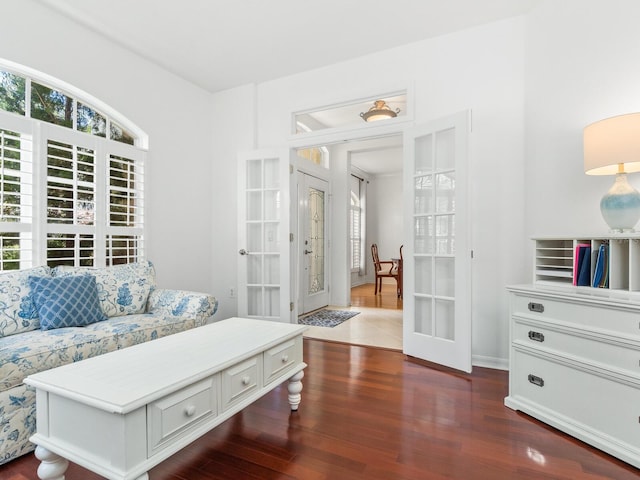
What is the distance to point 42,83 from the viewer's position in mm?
2924

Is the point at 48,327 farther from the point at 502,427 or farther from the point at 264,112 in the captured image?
the point at 264,112

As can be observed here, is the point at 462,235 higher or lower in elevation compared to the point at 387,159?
lower

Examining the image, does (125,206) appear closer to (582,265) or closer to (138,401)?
(138,401)

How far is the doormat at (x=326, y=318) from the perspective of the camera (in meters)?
4.61

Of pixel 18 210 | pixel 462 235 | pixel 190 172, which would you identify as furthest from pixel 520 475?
pixel 190 172

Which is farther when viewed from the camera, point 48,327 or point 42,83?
point 42,83

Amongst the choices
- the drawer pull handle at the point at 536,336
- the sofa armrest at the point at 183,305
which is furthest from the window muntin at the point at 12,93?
the drawer pull handle at the point at 536,336

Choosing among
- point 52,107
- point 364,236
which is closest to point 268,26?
point 52,107

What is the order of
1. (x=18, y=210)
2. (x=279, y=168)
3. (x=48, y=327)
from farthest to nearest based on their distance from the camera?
(x=279, y=168) → (x=18, y=210) → (x=48, y=327)

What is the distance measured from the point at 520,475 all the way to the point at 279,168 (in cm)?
343

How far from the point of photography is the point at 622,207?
1.97 m

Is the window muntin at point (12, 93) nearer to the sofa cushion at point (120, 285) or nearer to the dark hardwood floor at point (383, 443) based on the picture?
the sofa cushion at point (120, 285)

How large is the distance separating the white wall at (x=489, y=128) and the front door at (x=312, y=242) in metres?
2.33

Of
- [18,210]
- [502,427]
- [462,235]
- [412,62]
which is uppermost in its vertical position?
[412,62]
